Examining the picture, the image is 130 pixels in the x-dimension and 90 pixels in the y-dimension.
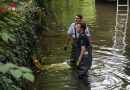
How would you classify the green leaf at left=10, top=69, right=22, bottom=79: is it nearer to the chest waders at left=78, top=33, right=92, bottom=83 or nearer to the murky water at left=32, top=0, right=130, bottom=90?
the murky water at left=32, top=0, right=130, bottom=90

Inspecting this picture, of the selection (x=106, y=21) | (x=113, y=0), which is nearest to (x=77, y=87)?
(x=106, y=21)

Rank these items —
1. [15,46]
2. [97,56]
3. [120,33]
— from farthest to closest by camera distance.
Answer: [120,33] < [97,56] < [15,46]

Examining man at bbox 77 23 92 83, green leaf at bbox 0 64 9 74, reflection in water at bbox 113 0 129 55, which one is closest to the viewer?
green leaf at bbox 0 64 9 74

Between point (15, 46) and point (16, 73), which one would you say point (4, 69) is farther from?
point (15, 46)

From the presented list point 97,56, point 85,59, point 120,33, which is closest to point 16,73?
point 85,59

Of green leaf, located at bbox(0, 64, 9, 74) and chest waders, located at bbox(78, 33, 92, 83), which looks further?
chest waders, located at bbox(78, 33, 92, 83)

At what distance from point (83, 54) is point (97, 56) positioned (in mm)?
3260

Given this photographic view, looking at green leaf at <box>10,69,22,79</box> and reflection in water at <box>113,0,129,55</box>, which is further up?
green leaf at <box>10,69,22,79</box>

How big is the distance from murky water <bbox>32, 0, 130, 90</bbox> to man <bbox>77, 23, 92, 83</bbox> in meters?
0.24

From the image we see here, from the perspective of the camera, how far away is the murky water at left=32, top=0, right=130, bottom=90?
8974 mm

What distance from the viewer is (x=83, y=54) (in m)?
8.97

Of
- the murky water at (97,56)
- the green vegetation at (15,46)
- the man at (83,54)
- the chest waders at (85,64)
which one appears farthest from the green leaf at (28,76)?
the chest waders at (85,64)

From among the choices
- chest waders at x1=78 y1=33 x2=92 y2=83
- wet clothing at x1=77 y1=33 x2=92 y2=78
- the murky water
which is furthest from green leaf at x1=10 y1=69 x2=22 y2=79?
chest waders at x1=78 y1=33 x2=92 y2=83

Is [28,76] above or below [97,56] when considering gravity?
above
